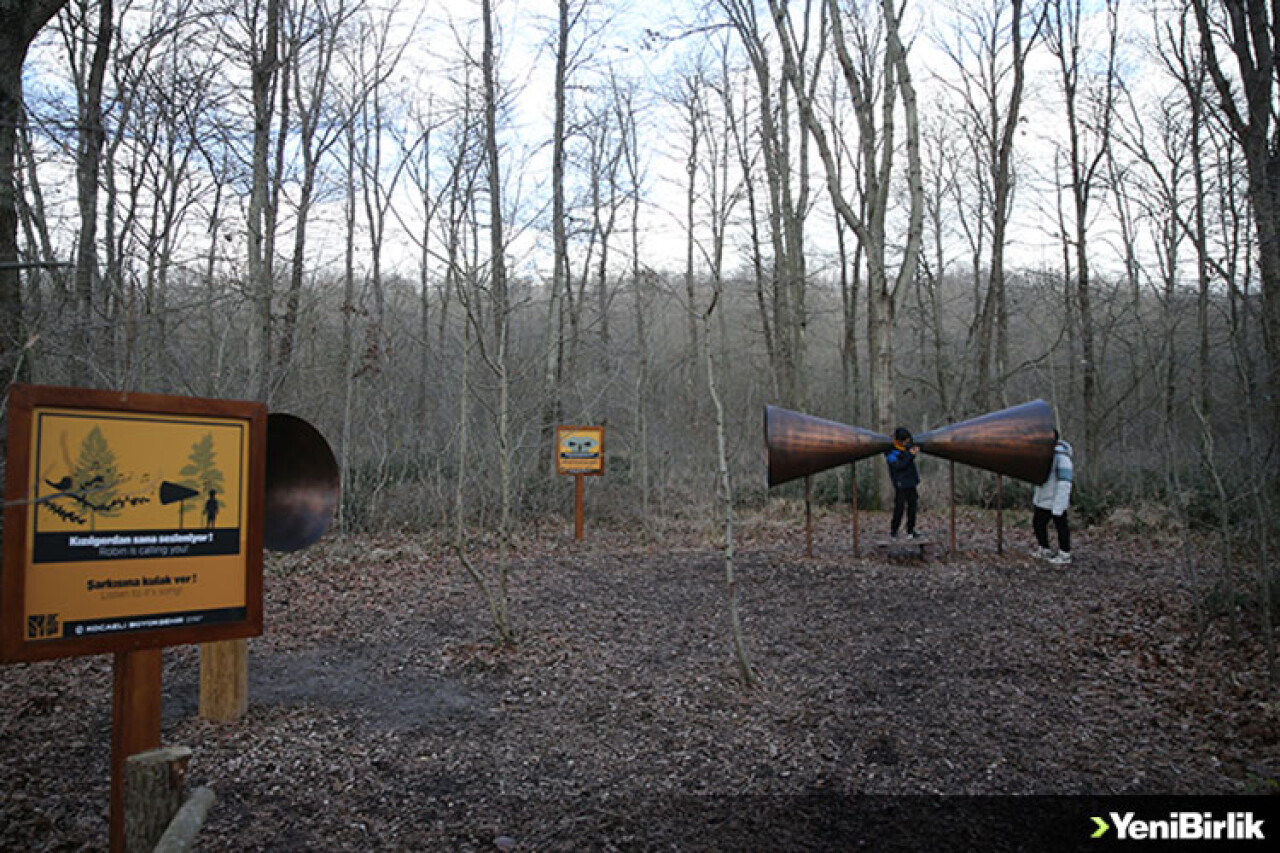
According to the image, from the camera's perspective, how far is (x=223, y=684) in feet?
16.8

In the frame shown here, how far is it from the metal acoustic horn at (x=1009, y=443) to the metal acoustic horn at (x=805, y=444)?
83 cm

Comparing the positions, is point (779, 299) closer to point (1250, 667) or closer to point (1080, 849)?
point (1250, 667)

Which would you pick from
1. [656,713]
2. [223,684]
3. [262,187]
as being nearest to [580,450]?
[262,187]

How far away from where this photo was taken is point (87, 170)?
927 centimetres

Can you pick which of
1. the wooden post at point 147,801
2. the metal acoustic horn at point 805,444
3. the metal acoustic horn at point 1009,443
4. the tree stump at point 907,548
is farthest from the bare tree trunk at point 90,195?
the metal acoustic horn at point 1009,443

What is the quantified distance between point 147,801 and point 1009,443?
9666 millimetres

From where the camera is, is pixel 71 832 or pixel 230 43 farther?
pixel 230 43

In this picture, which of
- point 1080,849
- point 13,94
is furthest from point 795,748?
point 13,94

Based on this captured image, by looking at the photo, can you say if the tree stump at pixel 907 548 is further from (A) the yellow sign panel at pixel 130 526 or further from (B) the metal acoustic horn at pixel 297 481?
(A) the yellow sign panel at pixel 130 526

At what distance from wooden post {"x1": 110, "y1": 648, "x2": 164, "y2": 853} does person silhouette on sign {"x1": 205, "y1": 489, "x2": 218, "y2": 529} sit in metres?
0.53

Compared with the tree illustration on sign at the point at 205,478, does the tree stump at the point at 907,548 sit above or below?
below

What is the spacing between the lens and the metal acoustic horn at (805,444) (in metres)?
9.83

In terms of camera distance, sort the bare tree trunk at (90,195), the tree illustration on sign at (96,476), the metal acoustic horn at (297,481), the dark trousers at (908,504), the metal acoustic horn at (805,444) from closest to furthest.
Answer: the tree illustration on sign at (96,476) → the metal acoustic horn at (297,481) → the bare tree trunk at (90,195) → the metal acoustic horn at (805,444) → the dark trousers at (908,504)

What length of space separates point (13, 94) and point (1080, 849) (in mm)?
7339
